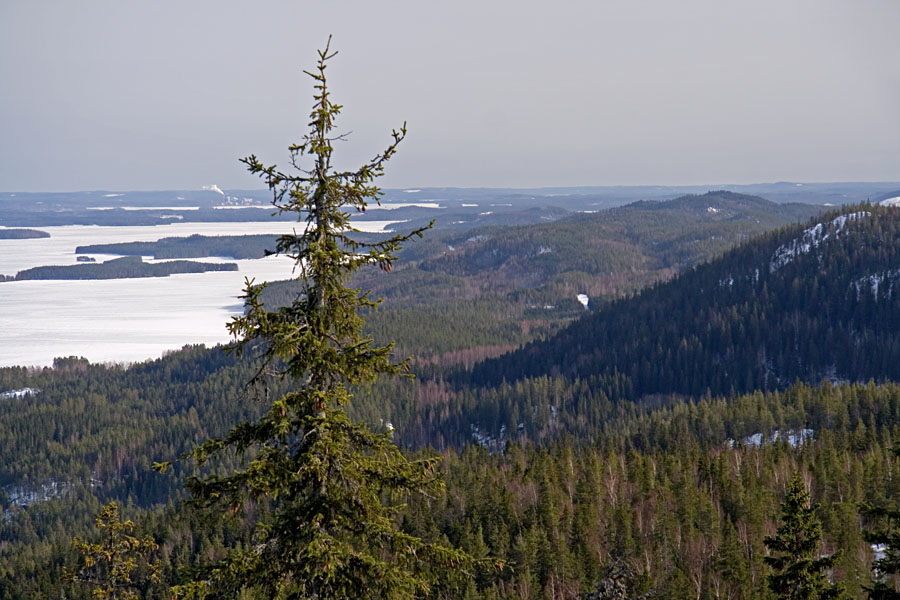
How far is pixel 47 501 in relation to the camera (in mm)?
157000

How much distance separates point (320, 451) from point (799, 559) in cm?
1651

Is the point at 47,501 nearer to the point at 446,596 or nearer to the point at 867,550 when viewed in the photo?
the point at 446,596

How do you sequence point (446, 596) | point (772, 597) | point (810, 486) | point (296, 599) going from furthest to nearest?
point (810, 486)
point (446, 596)
point (772, 597)
point (296, 599)

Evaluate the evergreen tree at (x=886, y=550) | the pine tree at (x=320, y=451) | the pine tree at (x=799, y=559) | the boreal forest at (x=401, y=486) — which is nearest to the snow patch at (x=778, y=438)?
the boreal forest at (x=401, y=486)

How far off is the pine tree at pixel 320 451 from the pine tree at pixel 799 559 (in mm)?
12912

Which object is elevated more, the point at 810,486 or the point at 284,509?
the point at 284,509

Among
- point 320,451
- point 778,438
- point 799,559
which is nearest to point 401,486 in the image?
point 320,451

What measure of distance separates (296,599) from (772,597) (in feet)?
171

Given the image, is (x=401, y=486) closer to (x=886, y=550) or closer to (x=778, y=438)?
(x=886, y=550)

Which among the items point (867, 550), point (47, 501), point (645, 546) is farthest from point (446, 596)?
point (47, 501)

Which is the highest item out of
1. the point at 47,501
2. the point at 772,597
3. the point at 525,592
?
the point at 772,597

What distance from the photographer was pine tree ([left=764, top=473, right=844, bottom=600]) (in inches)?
983

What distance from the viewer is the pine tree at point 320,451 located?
56.0 feet

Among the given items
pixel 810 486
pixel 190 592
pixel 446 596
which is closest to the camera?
pixel 190 592
